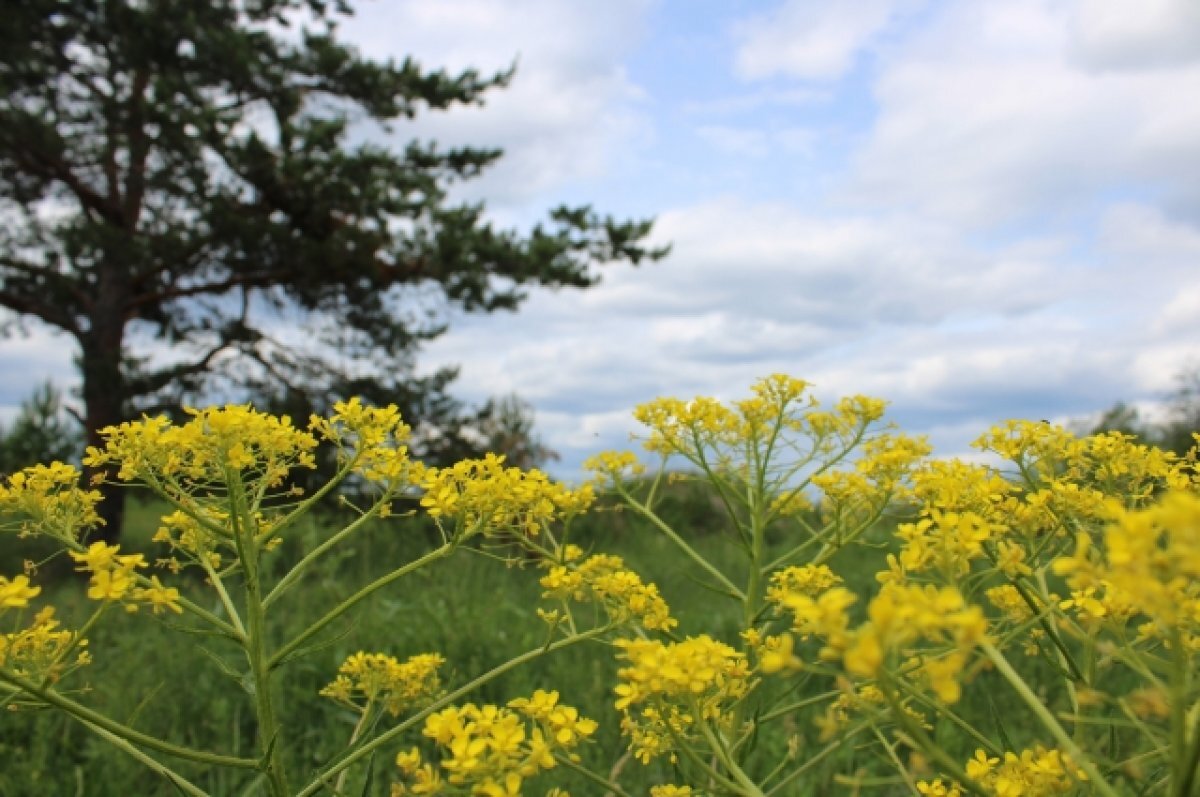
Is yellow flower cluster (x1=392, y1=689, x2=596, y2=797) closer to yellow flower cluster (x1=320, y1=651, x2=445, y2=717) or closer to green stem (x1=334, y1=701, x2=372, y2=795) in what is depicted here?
green stem (x1=334, y1=701, x2=372, y2=795)

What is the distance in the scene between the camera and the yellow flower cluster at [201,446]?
1.65 m

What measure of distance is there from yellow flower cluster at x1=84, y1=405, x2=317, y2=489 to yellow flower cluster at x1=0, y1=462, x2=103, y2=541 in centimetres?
10

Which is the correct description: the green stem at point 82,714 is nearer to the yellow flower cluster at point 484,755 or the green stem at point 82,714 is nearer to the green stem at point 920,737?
the yellow flower cluster at point 484,755

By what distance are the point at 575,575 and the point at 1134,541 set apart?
122 cm

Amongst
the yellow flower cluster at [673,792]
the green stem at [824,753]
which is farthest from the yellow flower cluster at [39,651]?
the green stem at [824,753]

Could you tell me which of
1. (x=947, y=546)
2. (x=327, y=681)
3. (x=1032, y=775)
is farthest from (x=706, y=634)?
(x=327, y=681)

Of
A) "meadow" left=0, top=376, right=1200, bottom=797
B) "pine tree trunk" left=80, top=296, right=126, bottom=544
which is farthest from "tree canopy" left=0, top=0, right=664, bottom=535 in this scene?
"meadow" left=0, top=376, right=1200, bottom=797

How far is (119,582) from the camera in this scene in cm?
141

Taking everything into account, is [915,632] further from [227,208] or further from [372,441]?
[227,208]

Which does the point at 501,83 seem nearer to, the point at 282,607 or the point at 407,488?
the point at 282,607

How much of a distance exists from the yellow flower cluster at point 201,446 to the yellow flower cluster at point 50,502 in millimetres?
103

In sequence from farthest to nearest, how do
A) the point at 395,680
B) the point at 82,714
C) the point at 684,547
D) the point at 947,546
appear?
the point at 684,547 → the point at 395,680 → the point at 82,714 → the point at 947,546

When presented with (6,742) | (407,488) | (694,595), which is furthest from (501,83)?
(407,488)

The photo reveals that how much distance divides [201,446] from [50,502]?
39 cm
